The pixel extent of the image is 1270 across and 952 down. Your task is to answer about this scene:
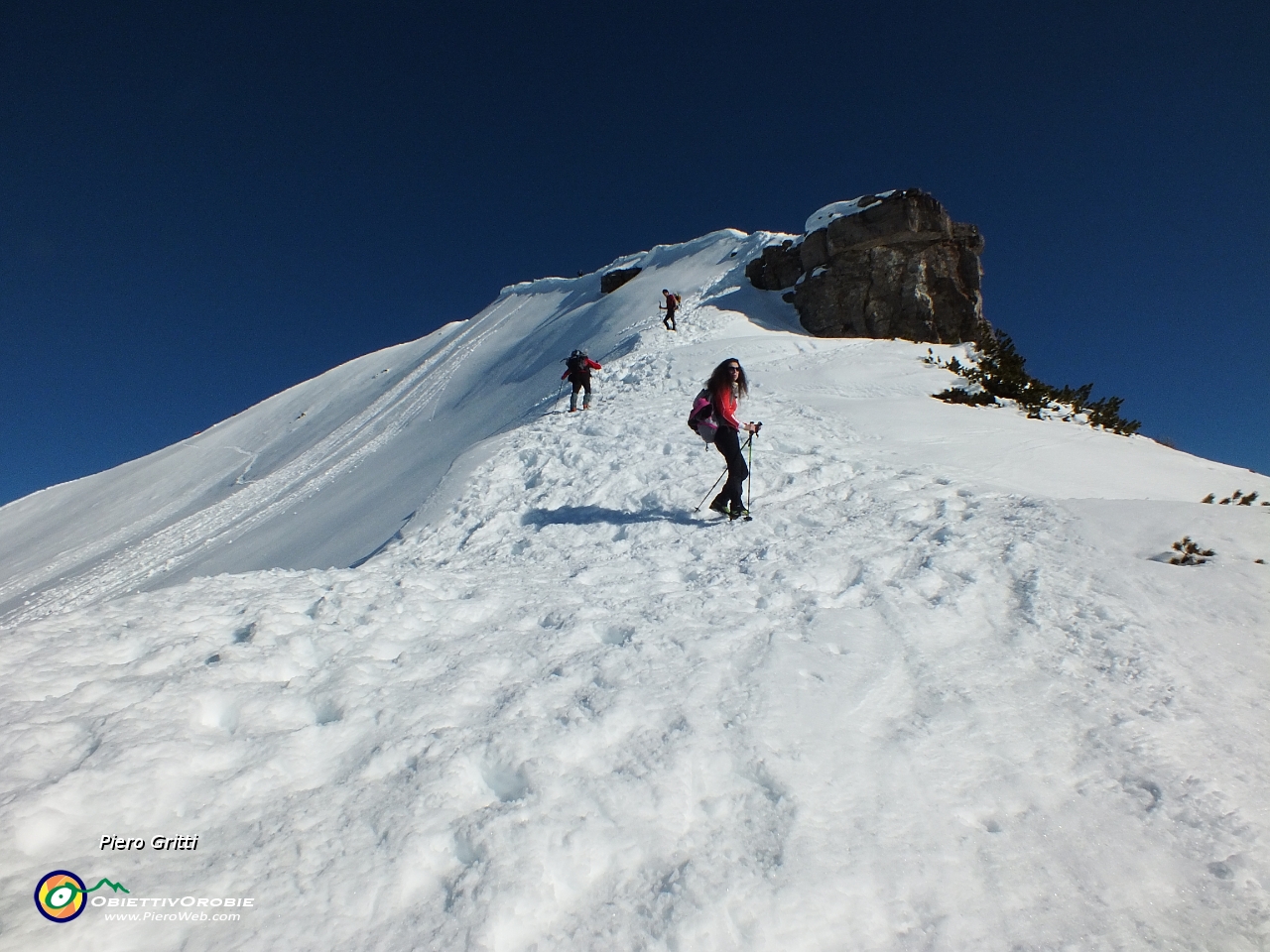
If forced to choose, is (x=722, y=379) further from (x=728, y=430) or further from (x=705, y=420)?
(x=728, y=430)

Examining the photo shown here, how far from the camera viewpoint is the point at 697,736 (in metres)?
3.00

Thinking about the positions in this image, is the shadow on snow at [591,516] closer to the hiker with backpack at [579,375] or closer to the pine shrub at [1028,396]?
the hiker with backpack at [579,375]

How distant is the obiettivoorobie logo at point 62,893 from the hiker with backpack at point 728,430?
5.43 meters

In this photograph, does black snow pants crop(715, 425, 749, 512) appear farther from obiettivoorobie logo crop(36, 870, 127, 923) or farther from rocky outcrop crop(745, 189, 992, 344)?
rocky outcrop crop(745, 189, 992, 344)

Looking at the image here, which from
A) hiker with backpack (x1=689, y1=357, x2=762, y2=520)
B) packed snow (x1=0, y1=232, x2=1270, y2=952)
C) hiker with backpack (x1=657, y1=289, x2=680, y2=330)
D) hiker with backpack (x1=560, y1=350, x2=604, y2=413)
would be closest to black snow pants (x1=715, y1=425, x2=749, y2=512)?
hiker with backpack (x1=689, y1=357, x2=762, y2=520)

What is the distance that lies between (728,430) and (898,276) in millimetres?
17983

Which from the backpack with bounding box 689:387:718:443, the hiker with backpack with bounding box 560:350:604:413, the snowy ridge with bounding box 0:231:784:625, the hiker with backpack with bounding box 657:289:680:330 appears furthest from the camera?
the hiker with backpack with bounding box 657:289:680:330

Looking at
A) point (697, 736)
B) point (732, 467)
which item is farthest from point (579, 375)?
point (697, 736)

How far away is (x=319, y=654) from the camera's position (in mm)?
3691

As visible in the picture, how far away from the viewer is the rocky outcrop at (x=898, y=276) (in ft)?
68.6

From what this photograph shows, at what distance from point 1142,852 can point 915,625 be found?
1.75 metres

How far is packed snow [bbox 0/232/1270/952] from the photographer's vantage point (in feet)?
7.12

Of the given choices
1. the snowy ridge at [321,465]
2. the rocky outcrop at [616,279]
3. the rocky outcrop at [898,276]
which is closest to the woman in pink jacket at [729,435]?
the snowy ridge at [321,465]

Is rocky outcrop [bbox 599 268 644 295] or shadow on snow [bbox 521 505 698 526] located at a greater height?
rocky outcrop [bbox 599 268 644 295]
